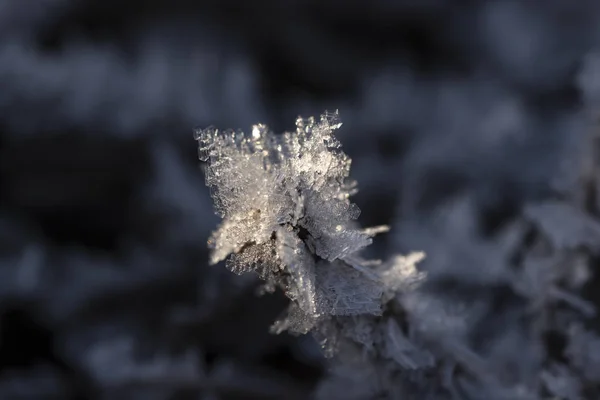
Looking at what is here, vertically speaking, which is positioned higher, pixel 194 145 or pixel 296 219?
pixel 194 145

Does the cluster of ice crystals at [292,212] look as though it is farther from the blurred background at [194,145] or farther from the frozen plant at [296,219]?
the blurred background at [194,145]

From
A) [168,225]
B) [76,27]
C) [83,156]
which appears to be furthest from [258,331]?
[76,27]

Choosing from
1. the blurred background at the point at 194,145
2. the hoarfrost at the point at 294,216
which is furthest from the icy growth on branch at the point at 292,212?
the blurred background at the point at 194,145

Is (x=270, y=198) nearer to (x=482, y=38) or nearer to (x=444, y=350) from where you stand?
(x=444, y=350)

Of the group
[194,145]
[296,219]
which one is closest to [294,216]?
[296,219]

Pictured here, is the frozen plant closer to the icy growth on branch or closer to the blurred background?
the icy growth on branch

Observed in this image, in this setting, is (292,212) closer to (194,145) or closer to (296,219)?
(296,219)

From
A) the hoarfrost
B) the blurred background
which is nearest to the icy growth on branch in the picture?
the hoarfrost

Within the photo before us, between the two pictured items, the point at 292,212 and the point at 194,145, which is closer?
the point at 292,212
